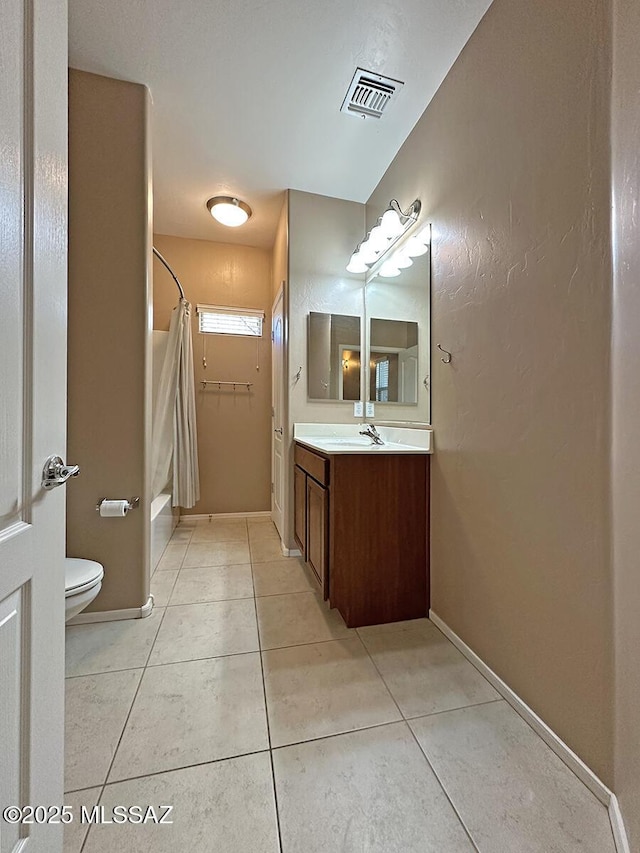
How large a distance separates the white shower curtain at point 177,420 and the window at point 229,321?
320 millimetres

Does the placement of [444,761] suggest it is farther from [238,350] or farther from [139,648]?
[238,350]

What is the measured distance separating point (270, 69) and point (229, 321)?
1981 mm

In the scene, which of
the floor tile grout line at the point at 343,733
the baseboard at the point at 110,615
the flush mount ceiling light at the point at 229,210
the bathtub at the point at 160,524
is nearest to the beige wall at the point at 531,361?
the floor tile grout line at the point at 343,733

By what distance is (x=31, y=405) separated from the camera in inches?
25.4

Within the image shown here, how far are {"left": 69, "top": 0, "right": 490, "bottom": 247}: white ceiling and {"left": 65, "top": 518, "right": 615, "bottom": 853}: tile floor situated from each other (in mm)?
2655

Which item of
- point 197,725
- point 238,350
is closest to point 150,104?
point 238,350

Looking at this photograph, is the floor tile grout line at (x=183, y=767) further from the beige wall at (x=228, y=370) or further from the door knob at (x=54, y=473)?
the beige wall at (x=228, y=370)

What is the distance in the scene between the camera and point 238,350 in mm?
3461

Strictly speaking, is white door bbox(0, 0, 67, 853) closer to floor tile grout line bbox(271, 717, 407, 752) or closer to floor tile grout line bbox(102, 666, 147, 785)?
floor tile grout line bbox(102, 666, 147, 785)

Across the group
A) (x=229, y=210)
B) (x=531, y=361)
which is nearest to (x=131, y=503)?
(x=531, y=361)

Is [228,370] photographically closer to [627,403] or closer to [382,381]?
[382,381]

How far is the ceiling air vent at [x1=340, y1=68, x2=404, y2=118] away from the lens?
1.71 m

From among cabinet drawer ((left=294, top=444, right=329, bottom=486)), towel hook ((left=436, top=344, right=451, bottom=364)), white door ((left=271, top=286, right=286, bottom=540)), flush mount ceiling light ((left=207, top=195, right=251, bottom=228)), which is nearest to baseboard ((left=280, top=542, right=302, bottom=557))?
white door ((left=271, top=286, right=286, bottom=540))

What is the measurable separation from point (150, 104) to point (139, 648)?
2.67 metres
